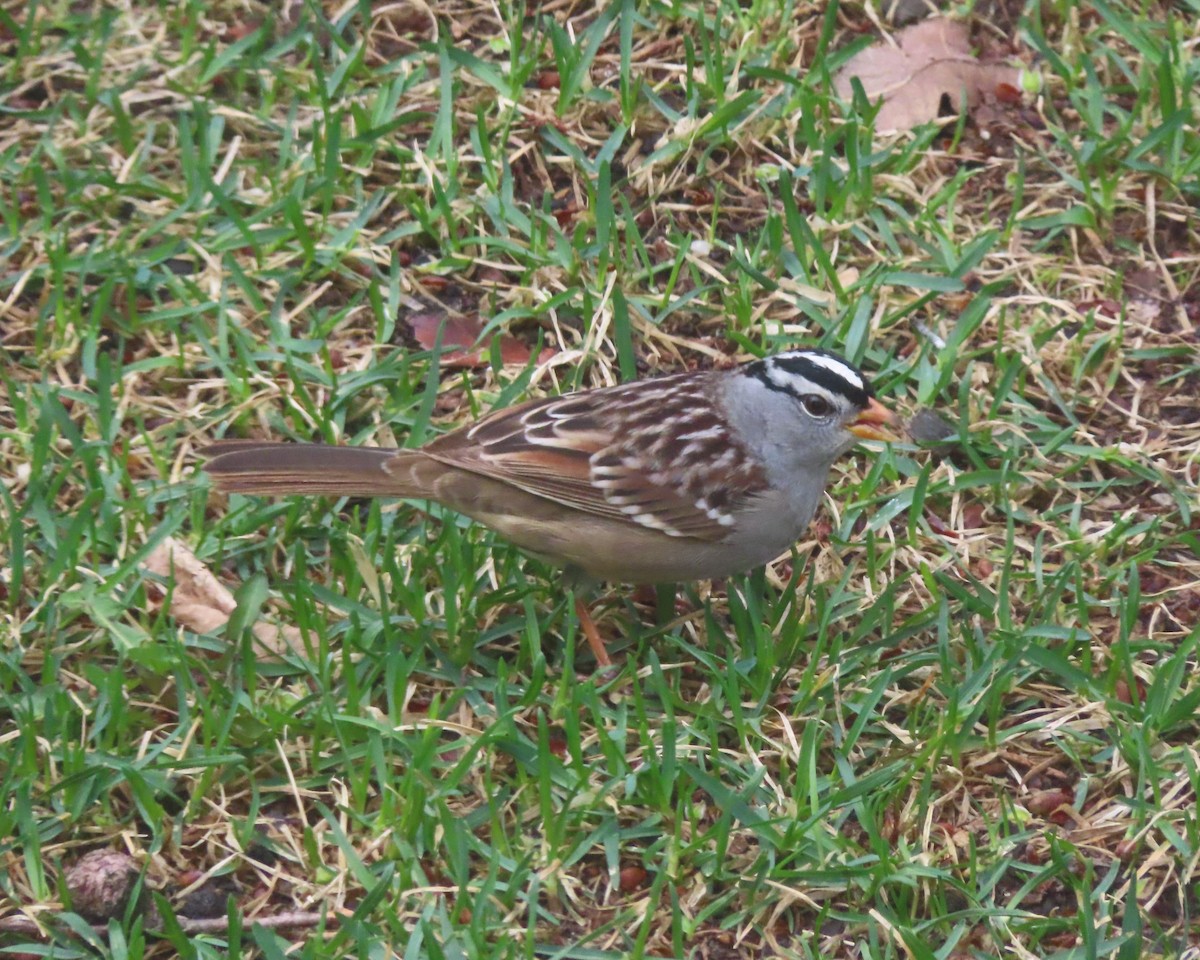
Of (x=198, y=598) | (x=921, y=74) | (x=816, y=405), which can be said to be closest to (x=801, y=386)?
(x=816, y=405)

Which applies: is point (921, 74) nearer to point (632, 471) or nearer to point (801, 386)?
point (801, 386)

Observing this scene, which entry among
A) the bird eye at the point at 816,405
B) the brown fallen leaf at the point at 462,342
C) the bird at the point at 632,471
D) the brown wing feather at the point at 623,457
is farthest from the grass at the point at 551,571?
the bird eye at the point at 816,405

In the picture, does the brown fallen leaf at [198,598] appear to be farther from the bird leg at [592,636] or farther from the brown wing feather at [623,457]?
the bird leg at [592,636]

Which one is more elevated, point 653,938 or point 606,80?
point 606,80

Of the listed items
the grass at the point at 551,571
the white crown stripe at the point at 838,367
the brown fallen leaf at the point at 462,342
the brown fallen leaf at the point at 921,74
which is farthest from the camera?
the brown fallen leaf at the point at 921,74

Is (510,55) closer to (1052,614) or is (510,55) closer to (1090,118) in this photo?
(1090,118)

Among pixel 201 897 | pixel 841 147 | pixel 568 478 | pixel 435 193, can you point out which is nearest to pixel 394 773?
pixel 201 897

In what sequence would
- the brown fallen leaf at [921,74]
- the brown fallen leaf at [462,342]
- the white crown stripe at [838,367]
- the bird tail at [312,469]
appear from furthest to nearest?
the brown fallen leaf at [921,74]
the brown fallen leaf at [462,342]
the white crown stripe at [838,367]
the bird tail at [312,469]
